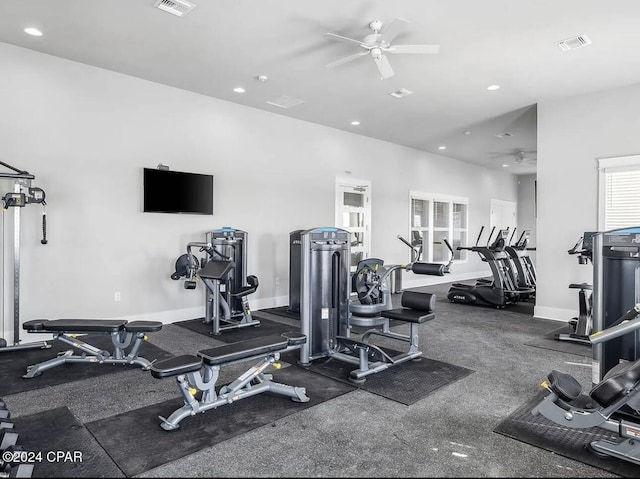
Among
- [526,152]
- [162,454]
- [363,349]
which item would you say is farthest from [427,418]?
[526,152]

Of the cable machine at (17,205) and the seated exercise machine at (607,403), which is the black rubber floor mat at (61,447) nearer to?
the cable machine at (17,205)

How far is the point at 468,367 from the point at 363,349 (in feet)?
3.33

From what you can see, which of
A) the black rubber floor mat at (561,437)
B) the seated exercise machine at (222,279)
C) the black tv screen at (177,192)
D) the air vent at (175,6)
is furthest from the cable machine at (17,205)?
the black rubber floor mat at (561,437)

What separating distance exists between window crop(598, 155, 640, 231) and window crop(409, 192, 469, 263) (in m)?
3.87

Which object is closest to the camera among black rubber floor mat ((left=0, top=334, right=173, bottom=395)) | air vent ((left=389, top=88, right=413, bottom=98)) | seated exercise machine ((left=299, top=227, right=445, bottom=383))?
black rubber floor mat ((left=0, top=334, right=173, bottom=395))

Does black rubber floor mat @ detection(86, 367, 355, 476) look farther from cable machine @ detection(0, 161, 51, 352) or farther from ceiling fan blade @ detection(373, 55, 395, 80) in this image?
ceiling fan blade @ detection(373, 55, 395, 80)

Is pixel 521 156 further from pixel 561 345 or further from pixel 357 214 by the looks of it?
pixel 561 345

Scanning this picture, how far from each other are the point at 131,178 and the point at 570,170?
5.78 metres

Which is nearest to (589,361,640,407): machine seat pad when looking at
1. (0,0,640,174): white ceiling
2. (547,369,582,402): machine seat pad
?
(547,369,582,402): machine seat pad

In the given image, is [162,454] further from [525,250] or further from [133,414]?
[525,250]

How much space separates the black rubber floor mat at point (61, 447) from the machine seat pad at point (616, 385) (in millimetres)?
2420

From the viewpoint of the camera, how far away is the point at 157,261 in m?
5.25

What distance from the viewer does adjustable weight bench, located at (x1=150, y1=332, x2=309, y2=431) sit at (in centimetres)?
245

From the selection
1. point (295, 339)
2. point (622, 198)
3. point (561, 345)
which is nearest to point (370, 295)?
point (295, 339)
